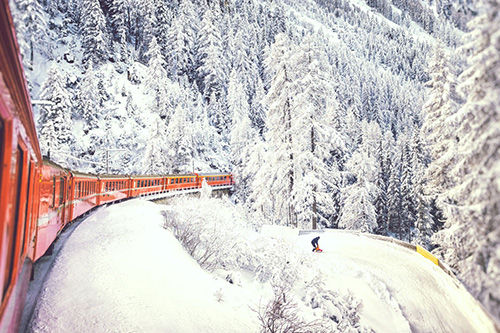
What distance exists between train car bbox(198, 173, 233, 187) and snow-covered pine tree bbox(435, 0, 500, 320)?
39301 millimetres

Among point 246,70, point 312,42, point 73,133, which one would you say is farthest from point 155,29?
point 312,42

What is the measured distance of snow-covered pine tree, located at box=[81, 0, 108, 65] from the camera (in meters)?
53.2

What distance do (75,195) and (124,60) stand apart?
58244mm

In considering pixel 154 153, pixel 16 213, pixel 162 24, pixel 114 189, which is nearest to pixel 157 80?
pixel 162 24

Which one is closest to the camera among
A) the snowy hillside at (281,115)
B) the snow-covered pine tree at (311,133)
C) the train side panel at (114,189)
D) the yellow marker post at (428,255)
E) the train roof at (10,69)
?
the snowy hillside at (281,115)

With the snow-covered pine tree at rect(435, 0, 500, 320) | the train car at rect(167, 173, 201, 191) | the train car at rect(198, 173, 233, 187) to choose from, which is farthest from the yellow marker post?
the train car at rect(198, 173, 233, 187)

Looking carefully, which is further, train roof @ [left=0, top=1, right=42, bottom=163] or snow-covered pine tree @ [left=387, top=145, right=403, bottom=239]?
snow-covered pine tree @ [left=387, top=145, right=403, bottom=239]

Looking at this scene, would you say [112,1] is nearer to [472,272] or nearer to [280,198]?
[280,198]

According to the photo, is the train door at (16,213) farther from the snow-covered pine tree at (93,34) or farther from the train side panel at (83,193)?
the snow-covered pine tree at (93,34)

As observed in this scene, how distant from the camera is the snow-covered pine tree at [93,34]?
53.2 m

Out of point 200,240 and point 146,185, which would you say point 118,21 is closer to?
point 146,185

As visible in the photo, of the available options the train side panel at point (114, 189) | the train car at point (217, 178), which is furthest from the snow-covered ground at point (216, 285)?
the train car at point (217, 178)

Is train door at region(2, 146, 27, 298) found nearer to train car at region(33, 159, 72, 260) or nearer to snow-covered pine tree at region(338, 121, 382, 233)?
train car at region(33, 159, 72, 260)

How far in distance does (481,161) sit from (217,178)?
143 ft
